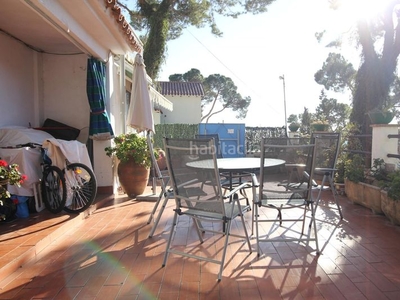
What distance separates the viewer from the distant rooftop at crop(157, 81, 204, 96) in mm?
18625

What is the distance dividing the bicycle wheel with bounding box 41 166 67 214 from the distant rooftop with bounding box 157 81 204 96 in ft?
49.1

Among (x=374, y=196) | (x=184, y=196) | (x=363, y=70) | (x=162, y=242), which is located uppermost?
(x=363, y=70)

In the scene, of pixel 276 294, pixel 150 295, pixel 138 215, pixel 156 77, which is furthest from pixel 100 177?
pixel 156 77

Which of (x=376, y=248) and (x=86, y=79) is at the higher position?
(x=86, y=79)

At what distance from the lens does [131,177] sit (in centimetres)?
474

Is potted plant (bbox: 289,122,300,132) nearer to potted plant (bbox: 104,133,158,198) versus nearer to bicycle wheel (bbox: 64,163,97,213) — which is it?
potted plant (bbox: 104,133,158,198)

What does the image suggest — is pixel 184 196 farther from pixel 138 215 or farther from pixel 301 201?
pixel 138 215

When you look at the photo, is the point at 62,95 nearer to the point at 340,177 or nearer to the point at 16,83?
the point at 16,83

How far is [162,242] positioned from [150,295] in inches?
37.4

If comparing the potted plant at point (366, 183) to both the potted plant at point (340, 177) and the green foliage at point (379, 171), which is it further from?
the potted plant at point (340, 177)

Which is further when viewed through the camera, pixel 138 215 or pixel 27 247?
Result: pixel 138 215

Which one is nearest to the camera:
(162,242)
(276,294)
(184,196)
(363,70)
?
(276,294)

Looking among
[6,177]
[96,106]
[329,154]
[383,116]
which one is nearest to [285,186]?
[329,154]

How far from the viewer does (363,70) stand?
6.45 m
